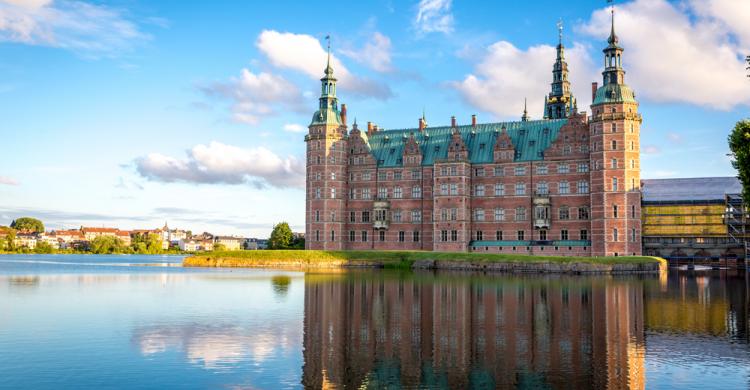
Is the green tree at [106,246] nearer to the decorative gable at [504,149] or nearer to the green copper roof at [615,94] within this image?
the decorative gable at [504,149]

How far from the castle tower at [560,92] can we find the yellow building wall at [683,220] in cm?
2054

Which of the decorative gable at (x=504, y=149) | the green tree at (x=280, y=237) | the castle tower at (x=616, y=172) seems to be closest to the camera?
the castle tower at (x=616, y=172)

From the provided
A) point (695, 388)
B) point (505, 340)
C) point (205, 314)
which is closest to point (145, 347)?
point (205, 314)

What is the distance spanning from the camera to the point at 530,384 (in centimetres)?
1873

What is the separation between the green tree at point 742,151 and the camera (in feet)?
160

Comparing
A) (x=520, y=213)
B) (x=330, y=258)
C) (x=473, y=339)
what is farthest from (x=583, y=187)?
(x=473, y=339)

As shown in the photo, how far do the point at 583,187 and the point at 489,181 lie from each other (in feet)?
39.6

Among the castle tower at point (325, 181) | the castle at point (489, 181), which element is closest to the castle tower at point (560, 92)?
the castle at point (489, 181)

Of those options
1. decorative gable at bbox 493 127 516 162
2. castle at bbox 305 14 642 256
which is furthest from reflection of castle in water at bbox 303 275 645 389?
decorative gable at bbox 493 127 516 162

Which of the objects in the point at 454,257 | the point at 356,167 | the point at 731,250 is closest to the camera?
the point at 454,257

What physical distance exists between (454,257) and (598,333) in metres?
50.0

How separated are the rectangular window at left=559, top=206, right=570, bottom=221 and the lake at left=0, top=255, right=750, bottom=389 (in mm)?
40136

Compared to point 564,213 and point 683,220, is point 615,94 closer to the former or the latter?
point 564,213

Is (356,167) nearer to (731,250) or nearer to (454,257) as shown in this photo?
(454,257)
